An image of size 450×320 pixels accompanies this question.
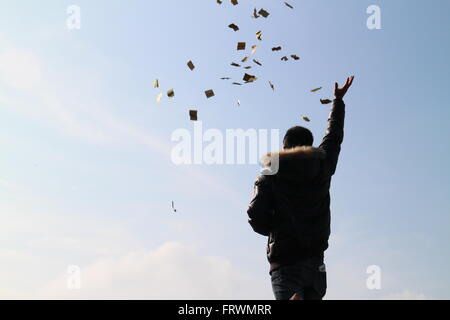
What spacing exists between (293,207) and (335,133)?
1141 millimetres

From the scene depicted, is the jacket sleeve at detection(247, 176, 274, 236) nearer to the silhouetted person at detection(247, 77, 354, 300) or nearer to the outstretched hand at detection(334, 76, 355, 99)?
the silhouetted person at detection(247, 77, 354, 300)

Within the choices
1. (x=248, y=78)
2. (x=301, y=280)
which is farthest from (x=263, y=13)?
(x=301, y=280)

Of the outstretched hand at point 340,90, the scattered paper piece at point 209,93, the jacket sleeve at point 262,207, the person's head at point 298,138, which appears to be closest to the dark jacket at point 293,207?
the jacket sleeve at point 262,207

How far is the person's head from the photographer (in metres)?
6.02

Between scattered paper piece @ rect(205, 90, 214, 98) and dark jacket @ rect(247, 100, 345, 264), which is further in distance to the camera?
scattered paper piece @ rect(205, 90, 214, 98)

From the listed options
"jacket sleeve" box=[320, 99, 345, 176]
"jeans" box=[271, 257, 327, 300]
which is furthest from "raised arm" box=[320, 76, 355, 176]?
"jeans" box=[271, 257, 327, 300]

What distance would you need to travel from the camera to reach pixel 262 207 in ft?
19.2

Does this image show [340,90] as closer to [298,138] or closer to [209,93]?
[298,138]

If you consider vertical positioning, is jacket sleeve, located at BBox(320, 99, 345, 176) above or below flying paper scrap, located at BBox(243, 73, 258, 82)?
below

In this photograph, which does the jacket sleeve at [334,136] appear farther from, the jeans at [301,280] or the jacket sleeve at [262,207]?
the jeans at [301,280]

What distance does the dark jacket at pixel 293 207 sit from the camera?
229 inches
